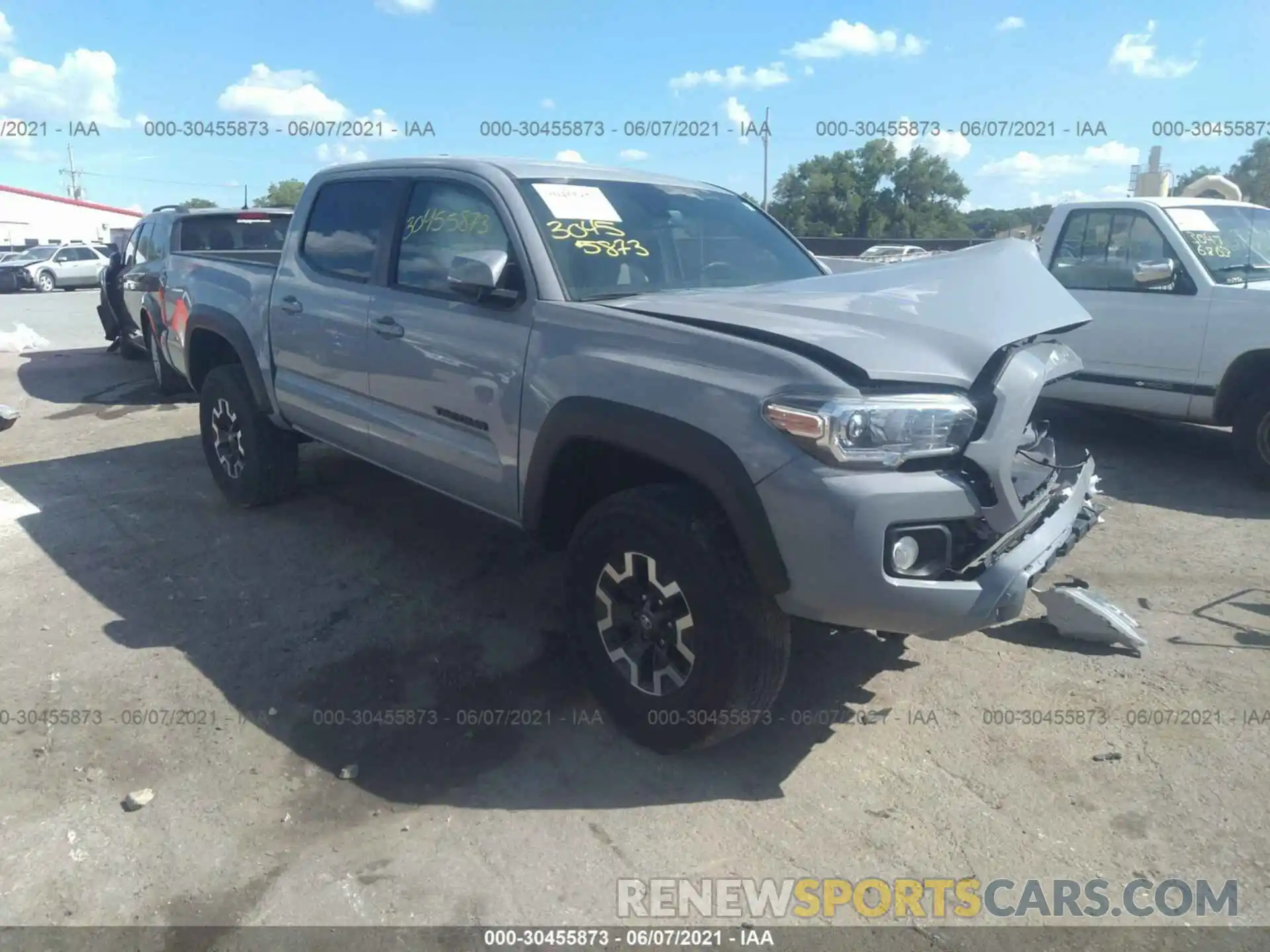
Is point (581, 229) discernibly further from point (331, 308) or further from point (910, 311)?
point (331, 308)

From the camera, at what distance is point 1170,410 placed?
260 inches

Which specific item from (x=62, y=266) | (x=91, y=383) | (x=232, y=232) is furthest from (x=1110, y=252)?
(x=62, y=266)

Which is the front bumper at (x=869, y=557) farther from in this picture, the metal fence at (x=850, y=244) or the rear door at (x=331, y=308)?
the metal fence at (x=850, y=244)

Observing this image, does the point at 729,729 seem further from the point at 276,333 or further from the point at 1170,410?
the point at 1170,410

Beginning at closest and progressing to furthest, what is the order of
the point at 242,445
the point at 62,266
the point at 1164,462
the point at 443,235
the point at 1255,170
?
the point at 443,235
the point at 242,445
the point at 1164,462
the point at 62,266
the point at 1255,170

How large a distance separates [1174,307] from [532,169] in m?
4.83

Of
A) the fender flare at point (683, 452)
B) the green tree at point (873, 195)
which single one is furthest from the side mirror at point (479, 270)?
the green tree at point (873, 195)

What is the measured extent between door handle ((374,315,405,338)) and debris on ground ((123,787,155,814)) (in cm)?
205

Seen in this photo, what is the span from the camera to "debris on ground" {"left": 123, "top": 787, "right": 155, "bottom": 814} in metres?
3.09

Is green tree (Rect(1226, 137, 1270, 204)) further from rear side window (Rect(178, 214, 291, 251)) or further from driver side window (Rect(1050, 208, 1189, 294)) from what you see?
rear side window (Rect(178, 214, 291, 251))

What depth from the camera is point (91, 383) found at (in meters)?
10.7

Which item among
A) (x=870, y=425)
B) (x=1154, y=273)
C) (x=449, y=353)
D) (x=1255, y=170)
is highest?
(x=1255, y=170)

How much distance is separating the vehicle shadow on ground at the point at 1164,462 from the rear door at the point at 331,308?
3484 millimetres

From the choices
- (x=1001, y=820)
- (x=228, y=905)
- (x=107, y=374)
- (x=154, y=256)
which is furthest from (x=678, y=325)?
(x=107, y=374)
